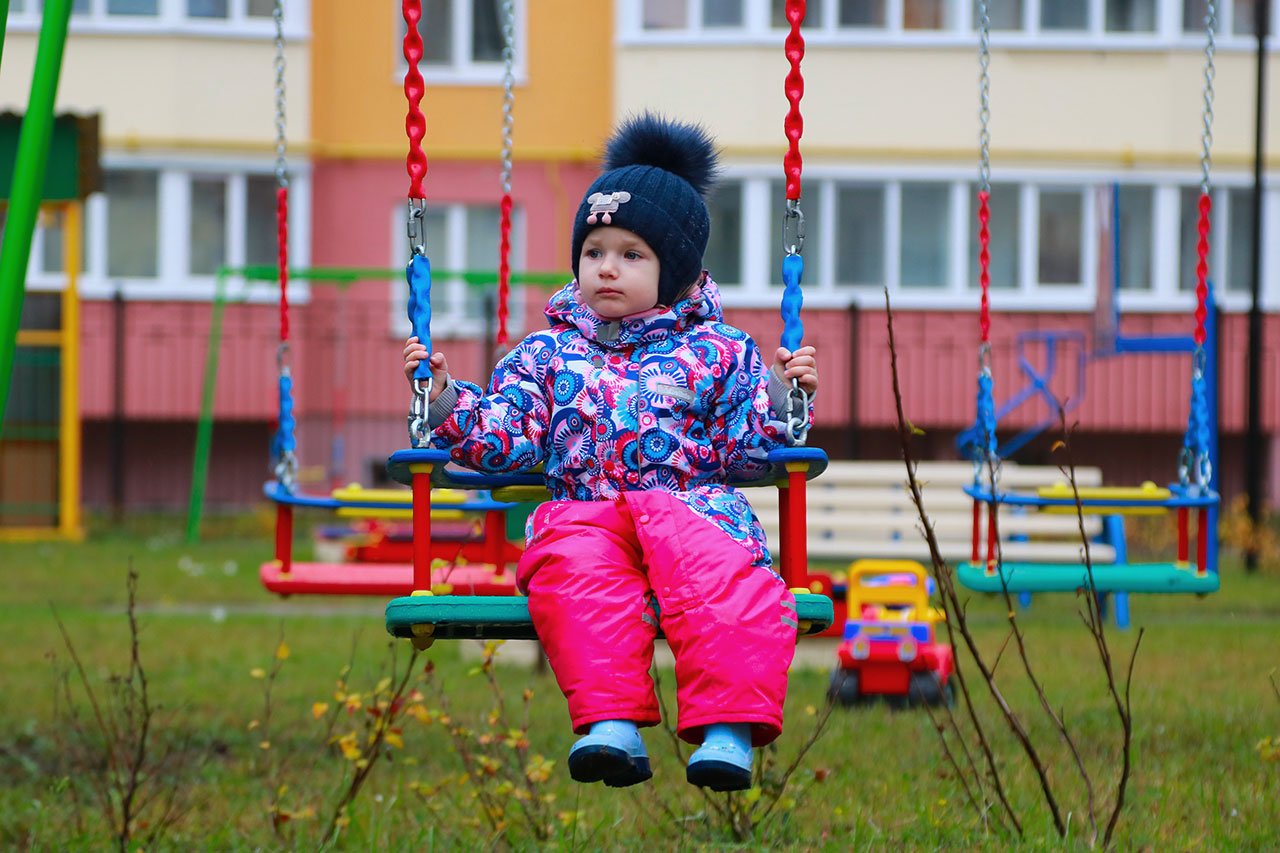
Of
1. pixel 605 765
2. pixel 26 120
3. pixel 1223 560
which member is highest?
pixel 26 120

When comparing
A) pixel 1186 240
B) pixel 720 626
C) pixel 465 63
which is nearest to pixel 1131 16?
pixel 1186 240

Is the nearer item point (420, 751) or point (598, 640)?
point (598, 640)

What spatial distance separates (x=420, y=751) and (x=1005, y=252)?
1411 cm


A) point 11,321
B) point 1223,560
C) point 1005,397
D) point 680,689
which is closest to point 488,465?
point 680,689

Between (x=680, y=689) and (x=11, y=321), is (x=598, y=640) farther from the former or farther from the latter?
(x=11, y=321)

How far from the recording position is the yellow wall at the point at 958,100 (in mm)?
18953

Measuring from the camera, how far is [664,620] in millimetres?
3789

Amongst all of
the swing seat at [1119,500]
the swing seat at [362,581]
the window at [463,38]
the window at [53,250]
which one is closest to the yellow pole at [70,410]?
the window at [53,250]

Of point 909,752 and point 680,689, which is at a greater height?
point 680,689

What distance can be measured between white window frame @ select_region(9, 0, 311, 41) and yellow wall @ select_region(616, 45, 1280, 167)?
11.1 ft

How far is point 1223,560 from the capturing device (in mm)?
14703

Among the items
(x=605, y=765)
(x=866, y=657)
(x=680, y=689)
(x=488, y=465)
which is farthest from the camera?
(x=866, y=657)

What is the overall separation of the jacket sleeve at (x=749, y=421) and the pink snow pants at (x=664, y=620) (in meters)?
0.26

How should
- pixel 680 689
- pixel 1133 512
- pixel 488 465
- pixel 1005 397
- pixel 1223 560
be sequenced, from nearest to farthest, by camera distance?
pixel 680 689 → pixel 488 465 → pixel 1133 512 → pixel 1223 560 → pixel 1005 397
